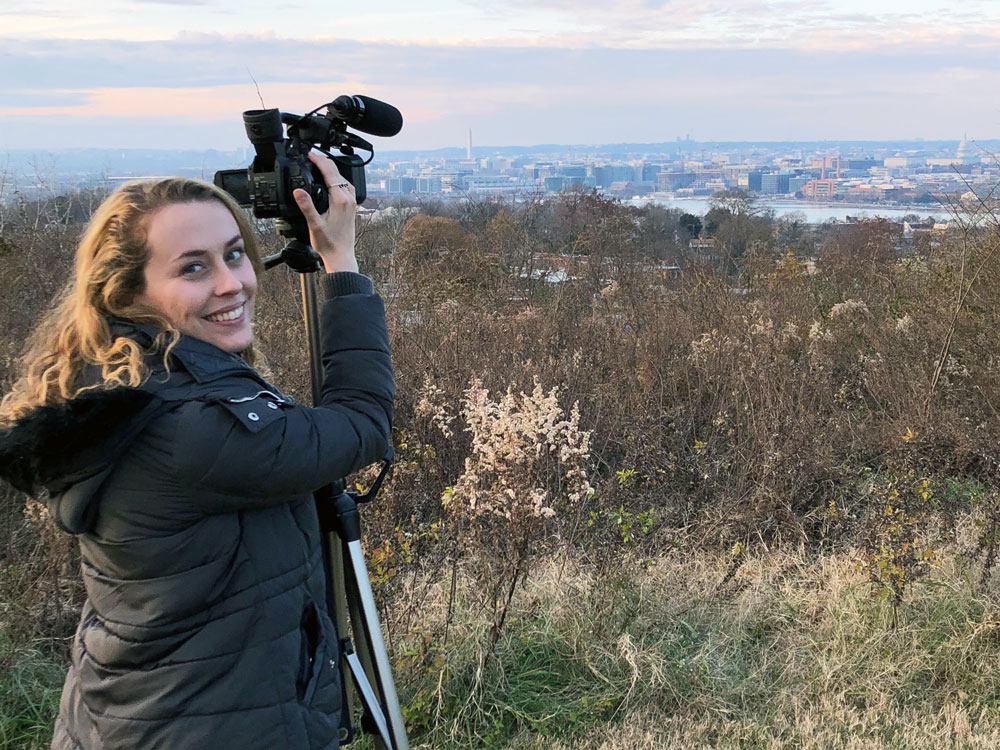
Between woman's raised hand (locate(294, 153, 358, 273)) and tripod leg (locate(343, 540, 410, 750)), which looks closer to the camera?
woman's raised hand (locate(294, 153, 358, 273))

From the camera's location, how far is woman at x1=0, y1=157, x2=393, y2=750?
53.0 inches

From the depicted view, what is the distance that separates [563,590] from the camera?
11.5ft

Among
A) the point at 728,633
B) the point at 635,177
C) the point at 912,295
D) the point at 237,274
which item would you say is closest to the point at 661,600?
the point at 728,633

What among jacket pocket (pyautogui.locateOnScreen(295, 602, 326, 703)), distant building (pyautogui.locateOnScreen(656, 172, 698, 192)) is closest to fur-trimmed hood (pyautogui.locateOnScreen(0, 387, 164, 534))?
jacket pocket (pyautogui.locateOnScreen(295, 602, 326, 703))

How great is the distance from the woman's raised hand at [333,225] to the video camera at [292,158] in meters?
0.02

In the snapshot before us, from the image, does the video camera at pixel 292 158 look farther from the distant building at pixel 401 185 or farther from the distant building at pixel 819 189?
the distant building at pixel 819 189

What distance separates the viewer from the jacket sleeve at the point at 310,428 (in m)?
1.35

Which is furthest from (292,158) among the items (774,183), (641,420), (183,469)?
(774,183)

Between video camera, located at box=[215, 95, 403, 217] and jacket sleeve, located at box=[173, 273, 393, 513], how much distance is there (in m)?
0.20

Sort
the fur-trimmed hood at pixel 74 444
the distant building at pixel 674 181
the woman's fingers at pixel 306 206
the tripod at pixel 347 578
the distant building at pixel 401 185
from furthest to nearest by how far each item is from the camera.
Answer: the distant building at pixel 674 181 → the distant building at pixel 401 185 → the tripod at pixel 347 578 → the woman's fingers at pixel 306 206 → the fur-trimmed hood at pixel 74 444

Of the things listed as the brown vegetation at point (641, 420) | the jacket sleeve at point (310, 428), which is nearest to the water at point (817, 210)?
the brown vegetation at point (641, 420)

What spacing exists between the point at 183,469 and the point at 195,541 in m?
0.13

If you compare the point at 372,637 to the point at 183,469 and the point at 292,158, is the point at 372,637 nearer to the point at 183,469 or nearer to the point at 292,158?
the point at 183,469

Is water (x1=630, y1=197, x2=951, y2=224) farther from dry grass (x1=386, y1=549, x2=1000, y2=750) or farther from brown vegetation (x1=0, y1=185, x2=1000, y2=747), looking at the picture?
dry grass (x1=386, y1=549, x2=1000, y2=750)
